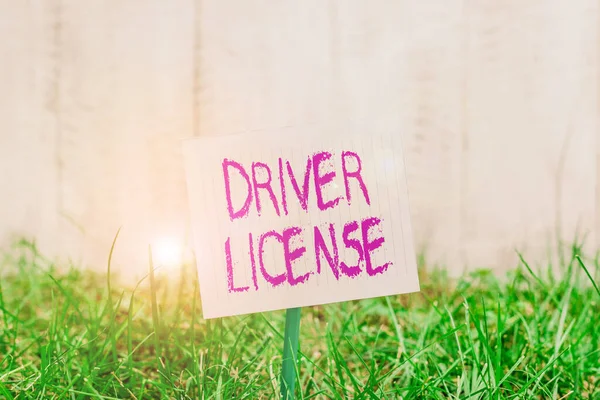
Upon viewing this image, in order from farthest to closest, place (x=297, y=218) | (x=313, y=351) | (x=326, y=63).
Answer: (x=326, y=63), (x=313, y=351), (x=297, y=218)

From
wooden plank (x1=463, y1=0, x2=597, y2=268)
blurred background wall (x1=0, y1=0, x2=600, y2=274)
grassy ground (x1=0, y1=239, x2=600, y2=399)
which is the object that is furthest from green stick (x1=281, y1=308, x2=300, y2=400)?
wooden plank (x1=463, y1=0, x2=597, y2=268)

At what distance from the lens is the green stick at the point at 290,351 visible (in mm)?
689

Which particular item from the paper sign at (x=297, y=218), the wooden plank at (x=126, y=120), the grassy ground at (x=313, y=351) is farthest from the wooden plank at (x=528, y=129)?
the paper sign at (x=297, y=218)

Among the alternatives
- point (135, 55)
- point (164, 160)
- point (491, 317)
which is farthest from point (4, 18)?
point (491, 317)

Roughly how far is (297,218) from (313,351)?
38 cm

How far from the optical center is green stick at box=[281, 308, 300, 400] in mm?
689

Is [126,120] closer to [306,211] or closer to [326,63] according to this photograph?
[326,63]

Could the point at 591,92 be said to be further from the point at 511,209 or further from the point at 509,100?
the point at 511,209

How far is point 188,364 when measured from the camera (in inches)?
33.4

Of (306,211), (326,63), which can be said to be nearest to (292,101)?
(326,63)

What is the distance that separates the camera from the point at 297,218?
2.22ft

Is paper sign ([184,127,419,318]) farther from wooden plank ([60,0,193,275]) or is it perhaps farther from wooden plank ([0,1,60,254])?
wooden plank ([0,1,60,254])

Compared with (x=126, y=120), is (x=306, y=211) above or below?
below

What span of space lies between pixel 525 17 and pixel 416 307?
0.72 m
